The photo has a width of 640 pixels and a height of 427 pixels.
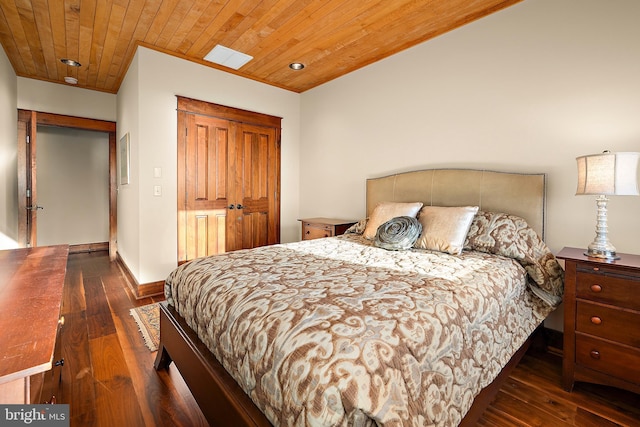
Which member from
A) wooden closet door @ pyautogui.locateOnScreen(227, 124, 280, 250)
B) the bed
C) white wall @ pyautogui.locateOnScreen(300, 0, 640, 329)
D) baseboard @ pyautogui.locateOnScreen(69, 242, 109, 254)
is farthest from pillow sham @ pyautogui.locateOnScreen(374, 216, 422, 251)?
baseboard @ pyautogui.locateOnScreen(69, 242, 109, 254)

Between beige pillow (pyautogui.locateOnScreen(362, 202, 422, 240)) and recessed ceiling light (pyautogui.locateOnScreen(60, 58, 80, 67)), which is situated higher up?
recessed ceiling light (pyautogui.locateOnScreen(60, 58, 80, 67))

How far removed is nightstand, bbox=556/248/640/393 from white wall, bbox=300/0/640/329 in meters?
0.56

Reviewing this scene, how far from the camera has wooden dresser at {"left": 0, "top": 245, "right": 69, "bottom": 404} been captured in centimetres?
68

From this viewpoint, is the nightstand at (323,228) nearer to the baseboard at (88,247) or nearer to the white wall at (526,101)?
the white wall at (526,101)

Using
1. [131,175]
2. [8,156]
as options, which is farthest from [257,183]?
[8,156]

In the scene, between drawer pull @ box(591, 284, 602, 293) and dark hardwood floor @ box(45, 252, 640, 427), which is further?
drawer pull @ box(591, 284, 602, 293)

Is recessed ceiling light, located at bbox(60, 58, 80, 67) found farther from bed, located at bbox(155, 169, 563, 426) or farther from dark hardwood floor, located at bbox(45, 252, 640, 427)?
bed, located at bbox(155, 169, 563, 426)

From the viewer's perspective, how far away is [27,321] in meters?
0.90

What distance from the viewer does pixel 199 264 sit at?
1.83 m

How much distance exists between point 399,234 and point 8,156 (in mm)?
4432

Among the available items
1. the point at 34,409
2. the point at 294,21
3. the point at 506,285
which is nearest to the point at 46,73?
the point at 294,21

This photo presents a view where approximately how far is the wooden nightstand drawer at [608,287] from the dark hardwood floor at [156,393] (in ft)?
1.89

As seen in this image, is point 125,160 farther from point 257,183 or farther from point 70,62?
point 257,183

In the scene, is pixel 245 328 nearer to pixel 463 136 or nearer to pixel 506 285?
pixel 506 285
